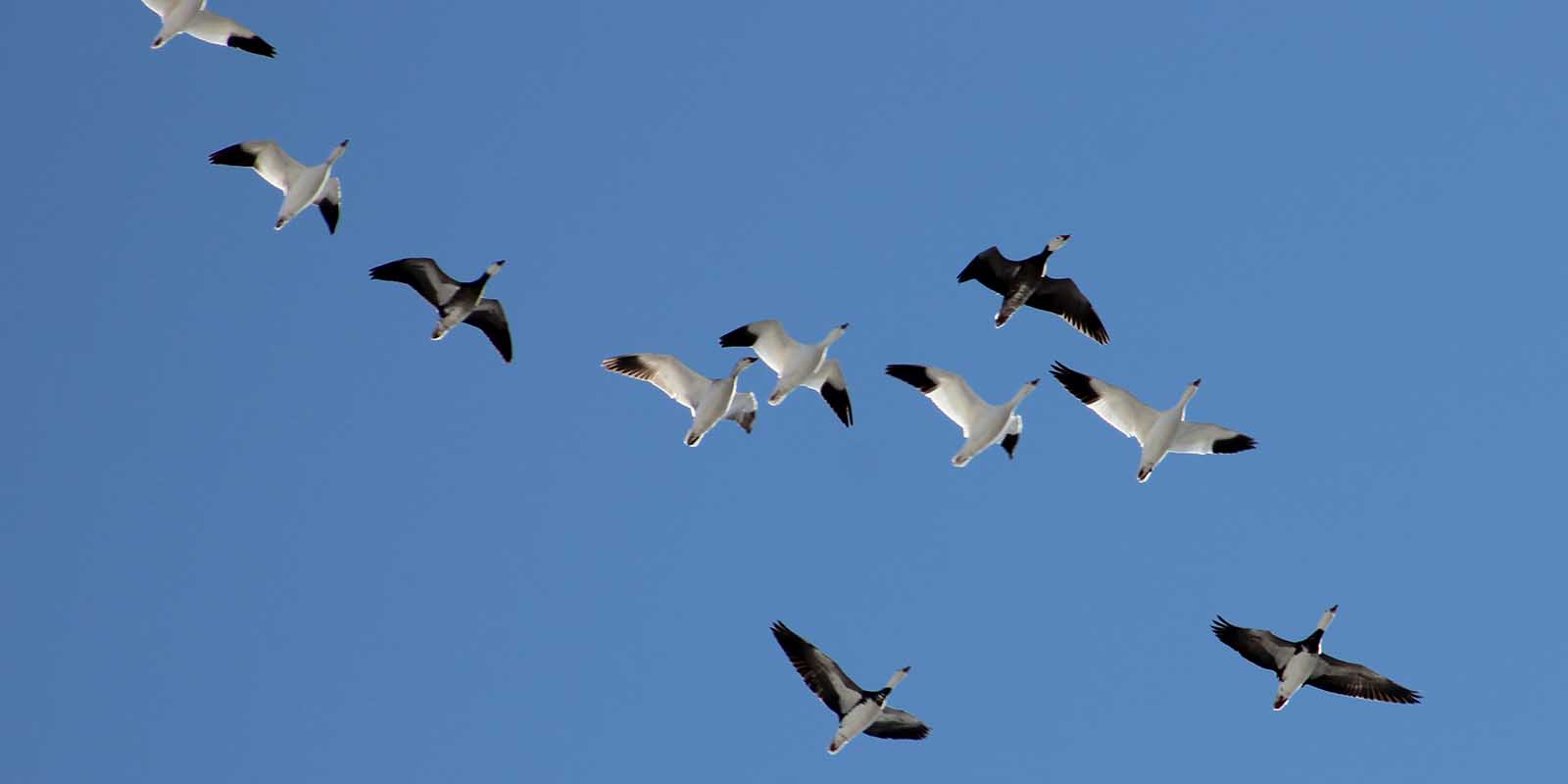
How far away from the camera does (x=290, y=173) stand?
25500 millimetres

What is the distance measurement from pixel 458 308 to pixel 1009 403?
7.48 m

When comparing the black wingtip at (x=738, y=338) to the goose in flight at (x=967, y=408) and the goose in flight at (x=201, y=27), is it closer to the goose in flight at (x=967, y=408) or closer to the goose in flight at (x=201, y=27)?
the goose in flight at (x=967, y=408)

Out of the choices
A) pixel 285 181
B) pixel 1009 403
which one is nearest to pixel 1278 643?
pixel 1009 403

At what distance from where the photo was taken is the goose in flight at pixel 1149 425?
2391 cm

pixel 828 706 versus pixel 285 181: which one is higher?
pixel 285 181

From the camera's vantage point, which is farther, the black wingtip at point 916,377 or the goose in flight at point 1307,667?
the black wingtip at point 916,377

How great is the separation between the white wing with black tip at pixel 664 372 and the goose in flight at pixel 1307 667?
297 inches

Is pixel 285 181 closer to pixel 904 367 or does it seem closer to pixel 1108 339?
pixel 904 367

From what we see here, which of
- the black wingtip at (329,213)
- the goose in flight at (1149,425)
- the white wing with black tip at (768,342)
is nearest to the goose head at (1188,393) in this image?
the goose in flight at (1149,425)

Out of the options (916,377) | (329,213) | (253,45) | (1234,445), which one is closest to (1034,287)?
(916,377)

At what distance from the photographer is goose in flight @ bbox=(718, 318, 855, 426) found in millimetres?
24688

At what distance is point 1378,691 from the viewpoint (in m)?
22.9

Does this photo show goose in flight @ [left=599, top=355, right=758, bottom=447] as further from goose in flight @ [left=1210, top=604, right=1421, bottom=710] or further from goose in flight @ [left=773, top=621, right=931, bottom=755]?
goose in flight @ [left=1210, top=604, right=1421, bottom=710]

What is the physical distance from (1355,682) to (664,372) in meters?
9.85
